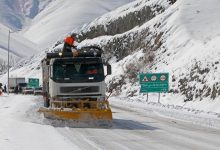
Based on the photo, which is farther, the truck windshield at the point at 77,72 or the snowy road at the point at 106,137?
the truck windshield at the point at 77,72

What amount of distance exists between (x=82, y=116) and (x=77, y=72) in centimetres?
204

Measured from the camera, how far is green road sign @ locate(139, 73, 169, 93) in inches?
1478

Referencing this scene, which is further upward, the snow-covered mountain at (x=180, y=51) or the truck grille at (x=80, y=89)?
the snow-covered mountain at (x=180, y=51)

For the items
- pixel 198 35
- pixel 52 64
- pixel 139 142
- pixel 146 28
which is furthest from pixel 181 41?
Answer: pixel 139 142

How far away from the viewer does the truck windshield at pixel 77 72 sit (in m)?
21.6

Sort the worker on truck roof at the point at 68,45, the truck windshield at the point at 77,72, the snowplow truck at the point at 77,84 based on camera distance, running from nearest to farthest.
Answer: the snowplow truck at the point at 77,84 < the truck windshield at the point at 77,72 < the worker on truck roof at the point at 68,45

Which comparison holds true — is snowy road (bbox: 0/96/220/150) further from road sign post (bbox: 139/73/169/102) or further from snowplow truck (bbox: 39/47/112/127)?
road sign post (bbox: 139/73/169/102)

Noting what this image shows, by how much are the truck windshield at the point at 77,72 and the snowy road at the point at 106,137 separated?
197cm

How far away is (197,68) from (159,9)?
34.7m

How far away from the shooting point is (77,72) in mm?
21672

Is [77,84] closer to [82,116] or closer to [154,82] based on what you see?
[82,116]

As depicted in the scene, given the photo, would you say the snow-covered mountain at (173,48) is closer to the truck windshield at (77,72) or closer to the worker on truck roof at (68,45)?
the worker on truck roof at (68,45)

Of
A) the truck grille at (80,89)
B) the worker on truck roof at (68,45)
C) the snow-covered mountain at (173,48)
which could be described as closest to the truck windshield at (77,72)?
the truck grille at (80,89)

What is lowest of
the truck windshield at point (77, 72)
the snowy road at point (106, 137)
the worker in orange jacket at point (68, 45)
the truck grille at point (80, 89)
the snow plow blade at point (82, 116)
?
the snowy road at point (106, 137)
